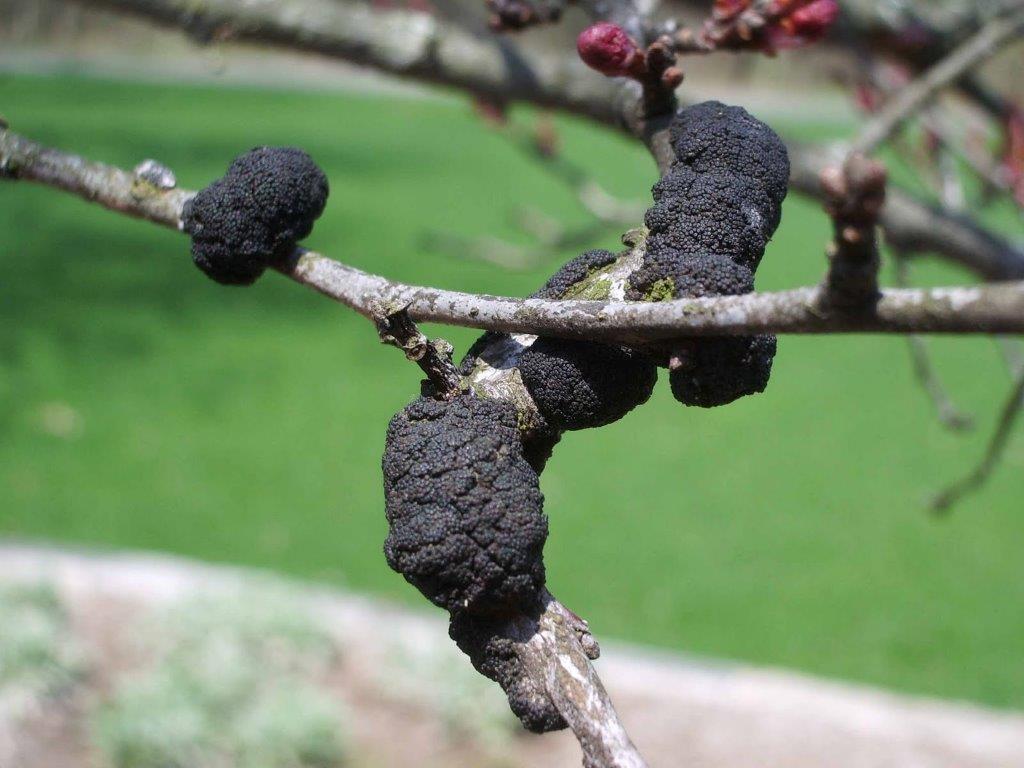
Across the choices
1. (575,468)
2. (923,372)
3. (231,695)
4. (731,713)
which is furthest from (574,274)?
(575,468)

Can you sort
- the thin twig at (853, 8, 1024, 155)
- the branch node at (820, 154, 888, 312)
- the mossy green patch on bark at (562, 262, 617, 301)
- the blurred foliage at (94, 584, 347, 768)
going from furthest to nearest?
the blurred foliage at (94, 584, 347, 768) < the thin twig at (853, 8, 1024, 155) < the mossy green patch on bark at (562, 262, 617, 301) < the branch node at (820, 154, 888, 312)

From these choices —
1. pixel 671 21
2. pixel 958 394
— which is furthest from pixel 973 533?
pixel 671 21

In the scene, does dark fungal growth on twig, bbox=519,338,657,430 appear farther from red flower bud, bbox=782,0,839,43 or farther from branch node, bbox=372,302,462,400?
red flower bud, bbox=782,0,839,43

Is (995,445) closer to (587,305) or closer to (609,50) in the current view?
(609,50)

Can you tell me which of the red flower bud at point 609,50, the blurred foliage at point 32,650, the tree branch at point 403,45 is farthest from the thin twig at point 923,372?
the blurred foliage at point 32,650

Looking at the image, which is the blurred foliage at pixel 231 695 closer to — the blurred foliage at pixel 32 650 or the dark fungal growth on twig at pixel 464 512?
the blurred foliage at pixel 32 650

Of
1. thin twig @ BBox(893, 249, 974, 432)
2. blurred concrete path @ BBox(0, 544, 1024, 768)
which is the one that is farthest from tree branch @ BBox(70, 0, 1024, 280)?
blurred concrete path @ BBox(0, 544, 1024, 768)
